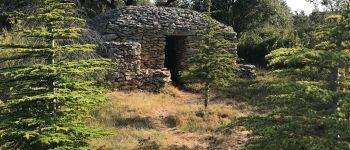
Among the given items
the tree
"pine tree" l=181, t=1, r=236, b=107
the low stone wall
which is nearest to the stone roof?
the low stone wall

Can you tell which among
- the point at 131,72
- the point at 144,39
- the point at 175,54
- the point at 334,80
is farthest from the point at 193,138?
the point at 175,54

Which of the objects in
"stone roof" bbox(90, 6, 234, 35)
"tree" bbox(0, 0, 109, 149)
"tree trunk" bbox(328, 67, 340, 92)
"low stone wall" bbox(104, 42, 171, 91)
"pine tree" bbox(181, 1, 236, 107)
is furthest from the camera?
"stone roof" bbox(90, 6, 234, 35)

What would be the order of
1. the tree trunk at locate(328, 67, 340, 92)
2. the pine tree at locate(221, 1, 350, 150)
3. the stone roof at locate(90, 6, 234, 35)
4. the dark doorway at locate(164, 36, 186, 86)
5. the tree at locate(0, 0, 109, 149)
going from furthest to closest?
the dark doorway at locate(164, 36, 186, 86), the stone roof at locate(90, 6, 234, 35), the tree at locate(0, 0, 109, 149), the tree trunk at locate(328, 67, 340, 92), the pine tree at locate(221, 1, 350, 150)

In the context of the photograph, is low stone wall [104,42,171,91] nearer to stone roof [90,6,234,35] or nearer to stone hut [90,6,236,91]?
stone hut [90,6,236,91]

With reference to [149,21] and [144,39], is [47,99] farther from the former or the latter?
[149,21]

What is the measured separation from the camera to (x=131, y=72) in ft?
52.1

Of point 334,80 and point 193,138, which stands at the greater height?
point 334,80

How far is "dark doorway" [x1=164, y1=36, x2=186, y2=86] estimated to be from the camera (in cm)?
1812

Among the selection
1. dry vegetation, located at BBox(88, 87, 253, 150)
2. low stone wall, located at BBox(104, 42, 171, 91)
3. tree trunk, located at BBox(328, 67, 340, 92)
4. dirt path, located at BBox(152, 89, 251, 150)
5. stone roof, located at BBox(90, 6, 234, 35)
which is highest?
stone roof, located at BBox(90, 6, 234, 35)

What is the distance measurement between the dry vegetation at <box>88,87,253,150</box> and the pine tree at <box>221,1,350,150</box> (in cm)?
518

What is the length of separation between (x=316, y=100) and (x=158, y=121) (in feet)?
25.3

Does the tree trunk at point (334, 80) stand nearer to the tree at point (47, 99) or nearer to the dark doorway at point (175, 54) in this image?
the tree at point (47, 99)

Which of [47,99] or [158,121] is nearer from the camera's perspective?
[47,99]

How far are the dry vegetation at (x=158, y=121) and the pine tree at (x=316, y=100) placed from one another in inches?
204
